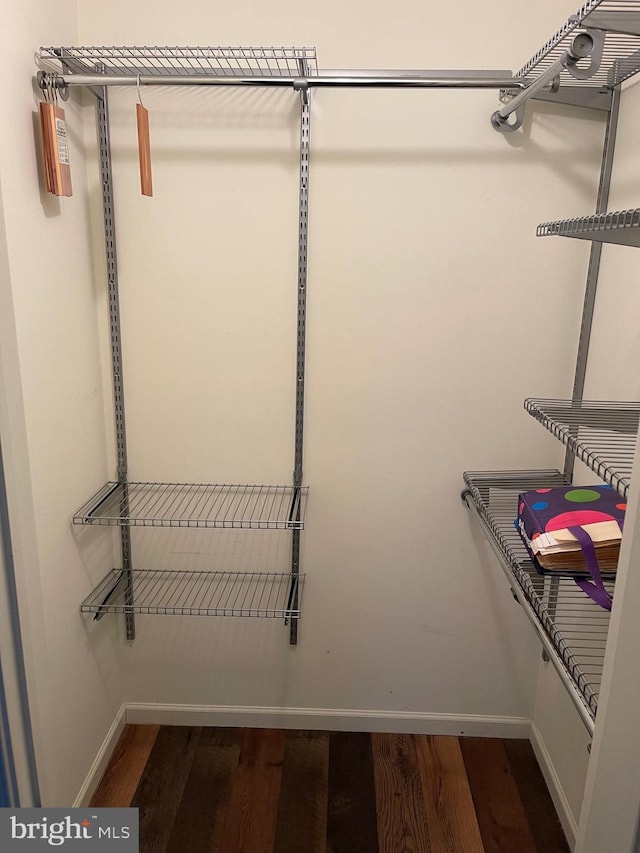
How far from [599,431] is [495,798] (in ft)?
4.22

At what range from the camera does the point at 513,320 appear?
76.8 inches

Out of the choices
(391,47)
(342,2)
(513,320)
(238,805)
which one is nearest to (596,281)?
(513,320)

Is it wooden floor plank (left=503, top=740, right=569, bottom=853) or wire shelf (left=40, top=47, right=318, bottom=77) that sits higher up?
wire shelf (left=40, top=47, right=318, bottom=77)

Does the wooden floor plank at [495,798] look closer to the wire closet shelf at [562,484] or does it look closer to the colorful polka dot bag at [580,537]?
the wire closet shelf at [562,484]

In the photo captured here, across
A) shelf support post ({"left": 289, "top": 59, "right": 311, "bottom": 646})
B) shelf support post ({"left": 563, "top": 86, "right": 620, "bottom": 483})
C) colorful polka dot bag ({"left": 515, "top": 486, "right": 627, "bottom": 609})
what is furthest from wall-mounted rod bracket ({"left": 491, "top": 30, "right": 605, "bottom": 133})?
colorful polka dot bag ({"left": 515, "top": 486, "right": 627, "bottom": 609})

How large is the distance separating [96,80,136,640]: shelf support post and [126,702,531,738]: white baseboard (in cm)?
33

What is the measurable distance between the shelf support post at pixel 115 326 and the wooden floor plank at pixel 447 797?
1.11 m

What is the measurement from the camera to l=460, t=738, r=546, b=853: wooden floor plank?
1872mm

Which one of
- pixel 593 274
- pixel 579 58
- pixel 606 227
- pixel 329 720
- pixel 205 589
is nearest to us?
pixel 606 227

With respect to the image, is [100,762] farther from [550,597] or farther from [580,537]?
[580,537]

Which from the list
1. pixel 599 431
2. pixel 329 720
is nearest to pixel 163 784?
pixel 329 720

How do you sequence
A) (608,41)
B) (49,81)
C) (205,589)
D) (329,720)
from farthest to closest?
1. (329,720)
2. (205,589)
3. (49,81)
4. (608,41)

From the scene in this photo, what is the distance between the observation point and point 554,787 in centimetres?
201

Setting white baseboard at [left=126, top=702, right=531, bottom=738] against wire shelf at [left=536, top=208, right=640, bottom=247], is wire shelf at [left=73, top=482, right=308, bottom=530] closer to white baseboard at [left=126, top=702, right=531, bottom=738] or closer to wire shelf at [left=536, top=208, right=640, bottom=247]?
white baseboard at [left=126, top=702, right=531, bottom=738]
